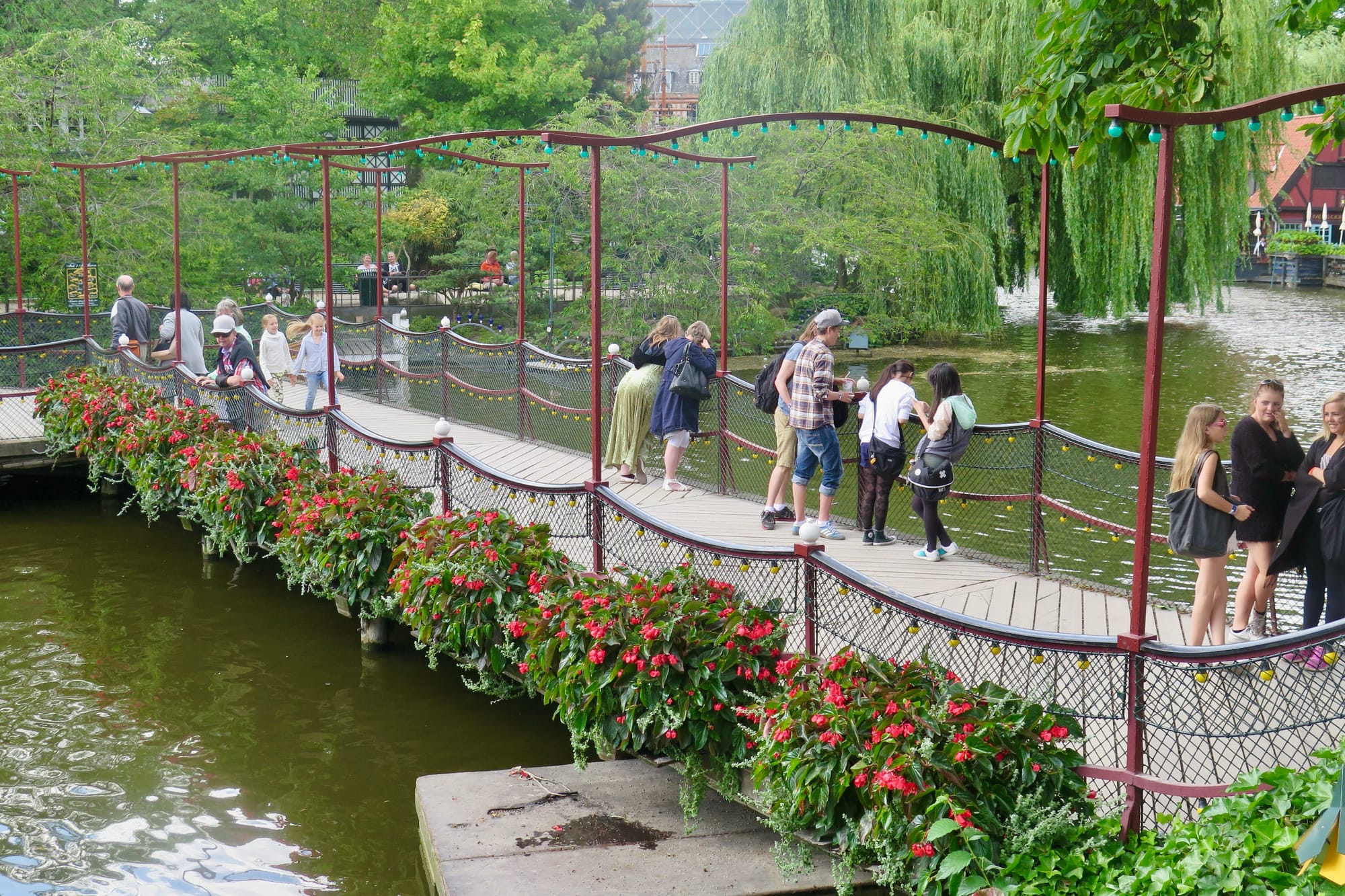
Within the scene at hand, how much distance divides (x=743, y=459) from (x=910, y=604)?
664cm

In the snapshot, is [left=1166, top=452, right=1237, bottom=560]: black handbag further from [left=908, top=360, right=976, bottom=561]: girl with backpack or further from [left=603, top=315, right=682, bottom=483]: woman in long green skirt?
[left=603, top=315, right=682, bottom=483]: woman in long green skirt

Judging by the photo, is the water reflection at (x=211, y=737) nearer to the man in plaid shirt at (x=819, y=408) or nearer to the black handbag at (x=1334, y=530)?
the man in plaid shirt at (x=819, y=408)

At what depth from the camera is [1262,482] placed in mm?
7547

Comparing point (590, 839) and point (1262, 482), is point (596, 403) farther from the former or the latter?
point (1262, 482)

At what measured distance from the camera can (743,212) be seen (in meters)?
25.2

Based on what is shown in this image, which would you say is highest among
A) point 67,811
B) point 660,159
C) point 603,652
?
point 660,159

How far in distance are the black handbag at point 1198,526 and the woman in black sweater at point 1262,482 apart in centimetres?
29

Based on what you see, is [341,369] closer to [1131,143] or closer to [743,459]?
[743,459]

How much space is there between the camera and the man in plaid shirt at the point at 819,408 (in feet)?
31.4

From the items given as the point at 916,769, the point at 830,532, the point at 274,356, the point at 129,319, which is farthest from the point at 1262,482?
the point at 129,319

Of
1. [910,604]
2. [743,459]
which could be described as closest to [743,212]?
[743,459]

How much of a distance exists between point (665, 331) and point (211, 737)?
5.05 meters

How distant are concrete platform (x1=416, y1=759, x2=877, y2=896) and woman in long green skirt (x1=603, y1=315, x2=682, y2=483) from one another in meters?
4.84

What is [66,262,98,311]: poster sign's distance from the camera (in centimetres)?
2094
